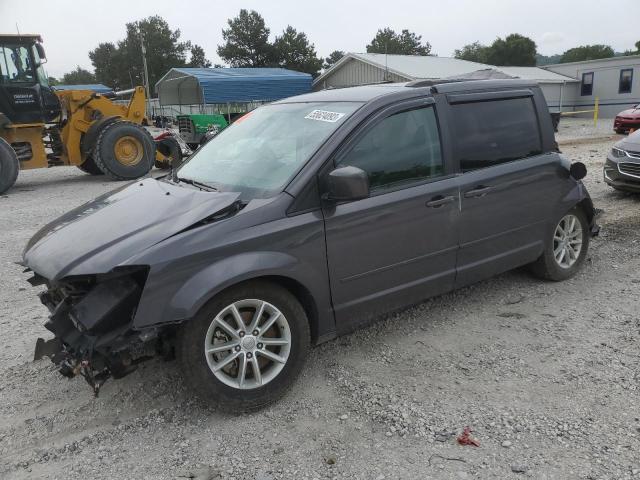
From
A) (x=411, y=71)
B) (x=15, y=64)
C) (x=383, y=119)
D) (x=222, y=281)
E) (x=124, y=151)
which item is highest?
(x=15, y=64)

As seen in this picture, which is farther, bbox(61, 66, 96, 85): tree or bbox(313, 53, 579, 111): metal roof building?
bbox(61, 66, 96, 85): tree

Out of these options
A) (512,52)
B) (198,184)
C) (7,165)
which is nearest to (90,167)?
(7,165)

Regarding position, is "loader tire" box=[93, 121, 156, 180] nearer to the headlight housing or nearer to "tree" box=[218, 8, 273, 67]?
the headlight housing

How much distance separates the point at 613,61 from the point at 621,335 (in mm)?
35716

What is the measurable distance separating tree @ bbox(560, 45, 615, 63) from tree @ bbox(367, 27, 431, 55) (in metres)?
22.2

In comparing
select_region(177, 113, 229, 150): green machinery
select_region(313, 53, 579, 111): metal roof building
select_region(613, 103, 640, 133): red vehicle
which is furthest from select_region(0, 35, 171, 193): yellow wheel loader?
select_region(313, 53, 579, 111): metal roof building

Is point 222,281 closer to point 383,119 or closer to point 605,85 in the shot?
point 383,119

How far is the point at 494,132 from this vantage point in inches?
159

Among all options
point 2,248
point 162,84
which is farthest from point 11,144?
point 162,84

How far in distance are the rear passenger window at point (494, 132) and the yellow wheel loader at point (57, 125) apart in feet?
33.5

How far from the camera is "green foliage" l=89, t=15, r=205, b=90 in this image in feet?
238

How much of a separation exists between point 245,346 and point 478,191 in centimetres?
208

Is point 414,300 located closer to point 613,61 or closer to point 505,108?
point 505,108

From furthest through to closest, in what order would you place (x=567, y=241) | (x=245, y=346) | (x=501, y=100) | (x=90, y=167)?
(x=90, y=167), (x=567, y=241), (x=501, y=100), (x=245, y=346)
